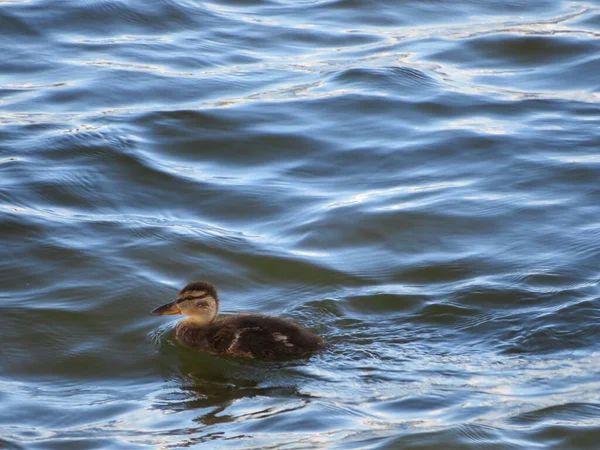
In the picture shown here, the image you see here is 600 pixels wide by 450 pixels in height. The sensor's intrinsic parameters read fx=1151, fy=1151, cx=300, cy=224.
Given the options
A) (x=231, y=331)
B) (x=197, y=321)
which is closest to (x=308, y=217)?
(x=197, y=321)

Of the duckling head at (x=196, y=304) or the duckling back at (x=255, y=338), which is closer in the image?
the duckling back at (x=255, y=338)

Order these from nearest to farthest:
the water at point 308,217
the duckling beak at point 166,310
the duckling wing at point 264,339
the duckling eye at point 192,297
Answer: the water at point 308,217, the duckling wing at point 264,339, the duckling eye at point 192,297, the duckling beak at point 166,310

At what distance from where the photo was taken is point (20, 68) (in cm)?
1266

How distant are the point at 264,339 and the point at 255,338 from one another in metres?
0.07

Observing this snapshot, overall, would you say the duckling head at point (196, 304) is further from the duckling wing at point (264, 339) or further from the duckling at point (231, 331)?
the duckling wing at point (264, 339)

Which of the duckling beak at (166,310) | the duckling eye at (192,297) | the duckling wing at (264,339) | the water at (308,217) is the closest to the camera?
the water at (308,217)

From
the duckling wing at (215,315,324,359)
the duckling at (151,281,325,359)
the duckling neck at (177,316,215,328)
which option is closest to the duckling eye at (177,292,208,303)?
the duckling at (151,281,325,359)

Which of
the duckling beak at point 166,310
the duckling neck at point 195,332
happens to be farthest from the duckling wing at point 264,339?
the duckling beak at point 166,310

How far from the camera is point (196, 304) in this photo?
7.39 metres

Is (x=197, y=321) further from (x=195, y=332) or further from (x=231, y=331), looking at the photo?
(x=231, y=331)

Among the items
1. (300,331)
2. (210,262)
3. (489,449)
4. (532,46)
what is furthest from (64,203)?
(532,46)

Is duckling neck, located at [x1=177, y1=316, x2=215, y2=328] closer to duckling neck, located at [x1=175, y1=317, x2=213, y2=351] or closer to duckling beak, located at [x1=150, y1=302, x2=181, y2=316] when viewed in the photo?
duckling neck, located at [x1=175, y1=317, x2=213, y2=351]

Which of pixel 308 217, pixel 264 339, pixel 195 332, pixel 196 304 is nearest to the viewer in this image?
pixel 264 339

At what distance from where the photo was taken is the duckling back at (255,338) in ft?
23.0
